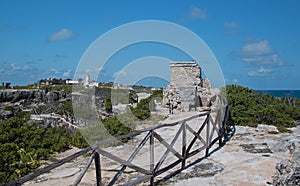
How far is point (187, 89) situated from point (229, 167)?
9.38 meters

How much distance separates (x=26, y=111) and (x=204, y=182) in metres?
10.9

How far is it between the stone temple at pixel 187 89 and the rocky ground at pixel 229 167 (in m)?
7.10

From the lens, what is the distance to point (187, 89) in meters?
14.4

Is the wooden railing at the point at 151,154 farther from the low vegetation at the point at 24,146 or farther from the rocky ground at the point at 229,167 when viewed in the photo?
the low vegetation at the point at 24,146

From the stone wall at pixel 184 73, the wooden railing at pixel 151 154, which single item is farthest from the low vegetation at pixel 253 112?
the stone wall at pixel 184 73

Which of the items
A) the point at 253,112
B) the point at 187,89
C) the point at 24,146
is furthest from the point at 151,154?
the point at 187,89

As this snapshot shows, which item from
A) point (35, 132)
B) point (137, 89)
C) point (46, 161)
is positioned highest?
point (137, 89)

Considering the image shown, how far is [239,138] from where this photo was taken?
7.56m

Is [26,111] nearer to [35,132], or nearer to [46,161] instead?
[35,132]

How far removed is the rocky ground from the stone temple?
280 inches

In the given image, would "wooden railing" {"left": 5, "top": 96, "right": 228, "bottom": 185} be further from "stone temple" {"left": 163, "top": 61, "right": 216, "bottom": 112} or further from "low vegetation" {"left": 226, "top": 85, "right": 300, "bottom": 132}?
"stone temple" {"left": 163, "top": 61, "right": 216, "bottom": 112}

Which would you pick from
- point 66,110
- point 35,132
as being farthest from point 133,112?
point 35,132

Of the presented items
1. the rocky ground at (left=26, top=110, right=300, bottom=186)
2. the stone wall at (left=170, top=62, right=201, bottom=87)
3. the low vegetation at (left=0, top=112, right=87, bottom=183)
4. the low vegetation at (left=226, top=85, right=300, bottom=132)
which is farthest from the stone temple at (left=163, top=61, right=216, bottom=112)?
the rocky ground at (left=26, top=110, right=300, bottom=186)

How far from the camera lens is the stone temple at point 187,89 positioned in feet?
46.9
